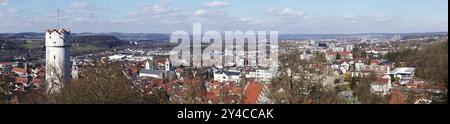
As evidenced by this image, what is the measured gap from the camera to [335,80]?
9.00m

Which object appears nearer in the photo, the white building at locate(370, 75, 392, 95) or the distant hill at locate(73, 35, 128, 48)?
the white building at locate(370, 75, 392, 95)

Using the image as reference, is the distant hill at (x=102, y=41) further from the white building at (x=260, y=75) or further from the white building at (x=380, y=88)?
the white building at (x=380, y=88)

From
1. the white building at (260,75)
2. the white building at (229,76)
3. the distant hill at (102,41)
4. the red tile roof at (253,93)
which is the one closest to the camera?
the red tile roof at (253,93)

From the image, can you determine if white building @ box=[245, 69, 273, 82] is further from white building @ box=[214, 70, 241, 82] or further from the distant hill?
the distant hill

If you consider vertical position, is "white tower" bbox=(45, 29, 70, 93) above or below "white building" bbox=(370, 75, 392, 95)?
above

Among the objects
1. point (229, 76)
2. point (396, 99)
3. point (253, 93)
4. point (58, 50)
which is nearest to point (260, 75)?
point (229, 76)

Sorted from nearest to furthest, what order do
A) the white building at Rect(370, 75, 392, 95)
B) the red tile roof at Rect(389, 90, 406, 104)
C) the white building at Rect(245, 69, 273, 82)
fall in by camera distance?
the red tile roof at Rect(389, 90, 406, 104) → the white building at Rect(370, 75, 392, 95) → the white building at Rect(245, 69, 273, 82)

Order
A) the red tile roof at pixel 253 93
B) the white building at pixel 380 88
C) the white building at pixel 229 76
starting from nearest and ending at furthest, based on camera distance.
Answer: the red tile roof at pixel 253 93
the white building at pixel 380 88
the white building at pixel 229 76

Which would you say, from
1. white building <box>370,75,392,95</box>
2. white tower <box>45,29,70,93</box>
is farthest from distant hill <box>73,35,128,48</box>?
white building <box>370,75,392,95</box>

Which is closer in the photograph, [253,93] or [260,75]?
[253,93]

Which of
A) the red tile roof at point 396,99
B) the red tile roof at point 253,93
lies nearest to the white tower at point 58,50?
the red tile roof at point 253,93

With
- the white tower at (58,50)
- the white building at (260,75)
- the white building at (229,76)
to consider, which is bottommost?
the white building at (229,76)

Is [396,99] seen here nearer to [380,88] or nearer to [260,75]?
[380,88]
